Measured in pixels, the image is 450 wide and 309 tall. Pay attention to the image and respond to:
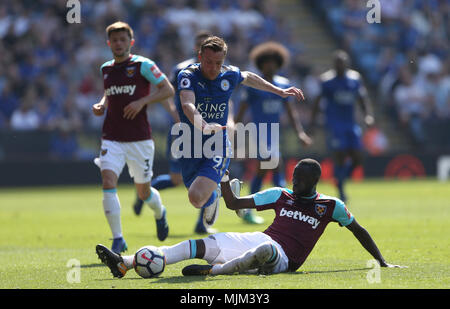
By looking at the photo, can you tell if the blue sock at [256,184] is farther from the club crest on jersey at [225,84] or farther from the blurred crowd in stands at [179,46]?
the blurred crowd in stands at [179,46]

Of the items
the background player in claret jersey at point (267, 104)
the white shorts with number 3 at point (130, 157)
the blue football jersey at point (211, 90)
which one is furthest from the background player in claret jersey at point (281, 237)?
the background player in claret jersey at point (267, 104)

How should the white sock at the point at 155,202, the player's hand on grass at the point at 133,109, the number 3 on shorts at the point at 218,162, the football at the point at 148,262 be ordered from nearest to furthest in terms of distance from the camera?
the football at the point at 148,262 → the number 3 on shorts at the point at 218,162 → the player's hand on grass at the point at 133,109 → the white sock at the point at 155,202

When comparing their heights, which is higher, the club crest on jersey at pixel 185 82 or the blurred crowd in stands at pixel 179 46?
the blurred crowd in stands at pixel 179 46

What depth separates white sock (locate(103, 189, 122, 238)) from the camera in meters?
9.23

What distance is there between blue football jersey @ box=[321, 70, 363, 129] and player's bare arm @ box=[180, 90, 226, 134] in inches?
350

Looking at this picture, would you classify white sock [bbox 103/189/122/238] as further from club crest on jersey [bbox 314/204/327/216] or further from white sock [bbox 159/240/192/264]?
club crest on jersey [bbox 314/204/327/216]

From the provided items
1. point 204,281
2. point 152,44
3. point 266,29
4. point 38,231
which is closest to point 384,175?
point 266,29

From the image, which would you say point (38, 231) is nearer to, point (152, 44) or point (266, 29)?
point (152, 44)

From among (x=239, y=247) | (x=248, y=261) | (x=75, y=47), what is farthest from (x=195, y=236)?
(x=75, y=47)

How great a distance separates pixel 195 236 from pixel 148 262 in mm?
4094

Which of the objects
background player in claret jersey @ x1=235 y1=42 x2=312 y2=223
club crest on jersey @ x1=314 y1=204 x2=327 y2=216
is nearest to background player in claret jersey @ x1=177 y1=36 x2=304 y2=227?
club crest on jersey @ x1=314 y1=204 x2=327 y2=216

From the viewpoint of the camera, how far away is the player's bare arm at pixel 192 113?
297 inches

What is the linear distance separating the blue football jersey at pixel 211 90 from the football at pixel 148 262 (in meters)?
1.79

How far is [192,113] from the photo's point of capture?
793cm
